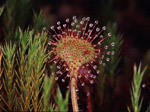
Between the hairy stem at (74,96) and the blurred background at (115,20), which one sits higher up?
the blurred background at (115,20)

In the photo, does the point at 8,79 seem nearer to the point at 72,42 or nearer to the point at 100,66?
the point at 72,42

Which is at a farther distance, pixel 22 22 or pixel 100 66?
pixel 22 22

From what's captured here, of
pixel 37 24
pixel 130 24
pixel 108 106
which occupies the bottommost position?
pixel 108 106

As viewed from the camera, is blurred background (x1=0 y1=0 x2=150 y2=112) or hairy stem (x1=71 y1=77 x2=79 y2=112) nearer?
hairy stem (x1=71 y1=77 x2=79 y2=112)

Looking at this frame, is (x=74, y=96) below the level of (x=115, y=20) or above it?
below

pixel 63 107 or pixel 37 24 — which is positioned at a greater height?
pixel 37 24

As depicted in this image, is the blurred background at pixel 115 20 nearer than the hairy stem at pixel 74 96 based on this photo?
No

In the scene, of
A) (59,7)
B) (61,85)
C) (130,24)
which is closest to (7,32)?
(61,85)

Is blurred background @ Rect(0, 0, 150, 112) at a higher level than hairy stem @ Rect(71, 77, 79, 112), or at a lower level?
higher
